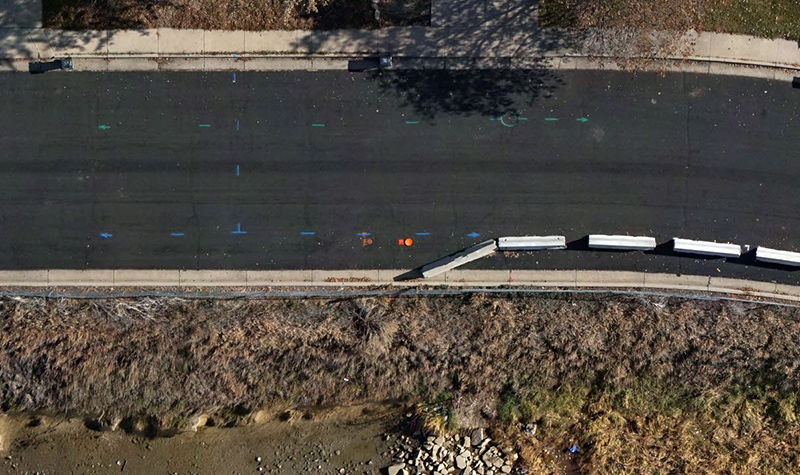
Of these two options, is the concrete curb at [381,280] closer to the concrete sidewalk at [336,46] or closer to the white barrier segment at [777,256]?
the white barrier segment at [777,256]

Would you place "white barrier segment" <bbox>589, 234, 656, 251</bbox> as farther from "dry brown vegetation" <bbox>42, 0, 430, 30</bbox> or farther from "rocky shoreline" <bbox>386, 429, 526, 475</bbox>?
"dry brown vegetation" <bbox>42, 0, 430, 30</bbox>

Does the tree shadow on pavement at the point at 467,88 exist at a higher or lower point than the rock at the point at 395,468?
higher

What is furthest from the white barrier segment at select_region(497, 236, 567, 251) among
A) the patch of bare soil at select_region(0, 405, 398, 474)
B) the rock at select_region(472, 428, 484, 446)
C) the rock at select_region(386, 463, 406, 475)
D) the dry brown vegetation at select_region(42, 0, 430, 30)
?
the rock at select_region(386, 463, 406, 475)

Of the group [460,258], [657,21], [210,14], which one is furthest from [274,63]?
[657,21]

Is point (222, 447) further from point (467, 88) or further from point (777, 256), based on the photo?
point (777, 256)

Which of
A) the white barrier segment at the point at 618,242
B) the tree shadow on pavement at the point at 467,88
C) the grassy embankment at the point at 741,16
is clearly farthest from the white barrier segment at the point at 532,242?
the grassy embankment at the point at 741,16
